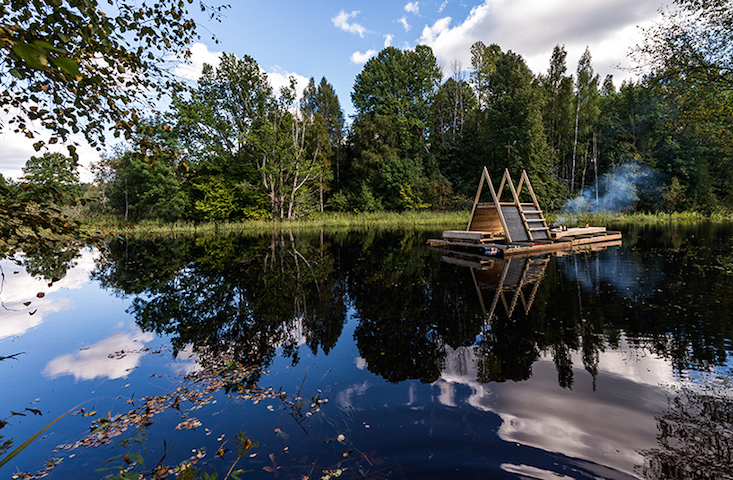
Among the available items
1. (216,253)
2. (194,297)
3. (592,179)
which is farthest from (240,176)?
(592,179)

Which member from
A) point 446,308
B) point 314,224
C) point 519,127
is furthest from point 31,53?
point 519,127

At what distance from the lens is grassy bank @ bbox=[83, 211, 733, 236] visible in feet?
91.7

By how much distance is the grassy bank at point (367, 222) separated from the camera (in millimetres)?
27953

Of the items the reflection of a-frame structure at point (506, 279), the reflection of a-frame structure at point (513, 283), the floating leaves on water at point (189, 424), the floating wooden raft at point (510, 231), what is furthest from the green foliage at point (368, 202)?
the floating leaves on water at point (189, 424)

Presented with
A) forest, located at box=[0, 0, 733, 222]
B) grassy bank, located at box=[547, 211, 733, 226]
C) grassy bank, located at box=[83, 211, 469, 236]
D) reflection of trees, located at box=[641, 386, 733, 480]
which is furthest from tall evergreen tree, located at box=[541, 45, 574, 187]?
reflection of trees, located at box=[641, 386, 733, 480]

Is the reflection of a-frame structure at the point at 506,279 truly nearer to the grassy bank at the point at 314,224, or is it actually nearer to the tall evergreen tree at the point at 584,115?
the grassy bank at the point at 314,224

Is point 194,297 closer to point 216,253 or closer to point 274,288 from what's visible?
point 274,288

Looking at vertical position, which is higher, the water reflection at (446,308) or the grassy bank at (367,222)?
the grassy bank at (367,222)

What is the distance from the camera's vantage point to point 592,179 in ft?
121

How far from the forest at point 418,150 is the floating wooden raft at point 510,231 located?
62.8 ft

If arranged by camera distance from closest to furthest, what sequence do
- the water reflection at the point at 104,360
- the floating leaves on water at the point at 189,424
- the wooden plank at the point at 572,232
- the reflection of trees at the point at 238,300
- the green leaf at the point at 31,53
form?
the green leaf at the point at 31,53
the floating leaves on water at the point at 189,424
the water reflection at the point at 104,360
the reflection of trees at the point at 238,300
the wooden plank at the point at 572,232

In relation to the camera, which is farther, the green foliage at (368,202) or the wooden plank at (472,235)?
the green foliage at (368,202)

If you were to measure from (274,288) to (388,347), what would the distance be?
4.48 meters

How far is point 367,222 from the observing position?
111 ft
